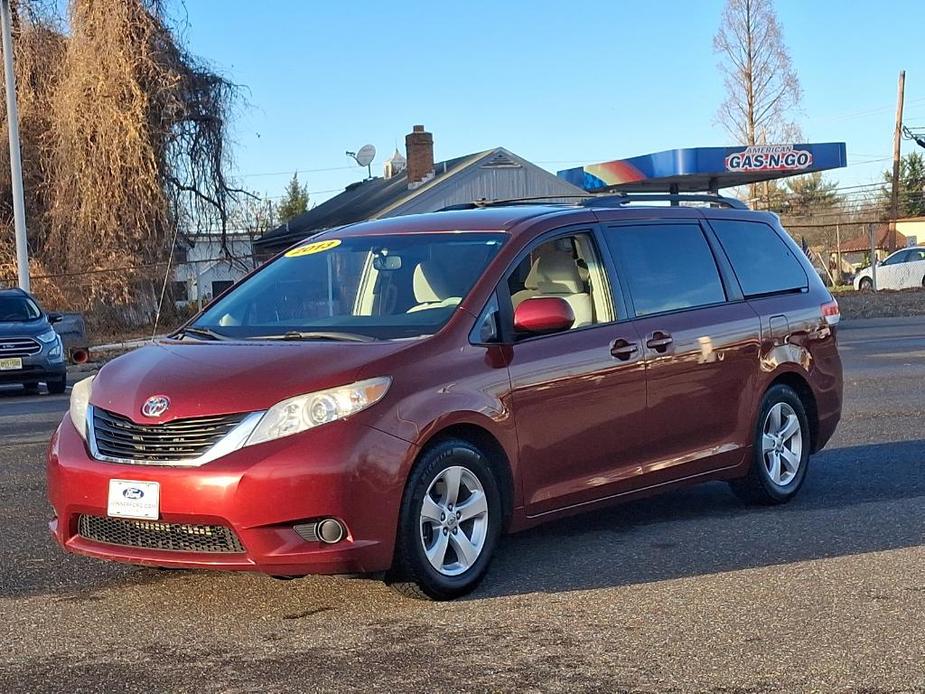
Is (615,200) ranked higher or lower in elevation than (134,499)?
higher

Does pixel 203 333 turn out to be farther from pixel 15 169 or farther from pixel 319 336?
pixel 15 169

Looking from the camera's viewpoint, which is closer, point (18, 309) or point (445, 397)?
point (445, 397)

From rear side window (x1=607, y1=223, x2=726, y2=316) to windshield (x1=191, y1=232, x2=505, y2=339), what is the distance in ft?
2.87

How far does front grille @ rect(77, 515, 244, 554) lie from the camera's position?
5273mm

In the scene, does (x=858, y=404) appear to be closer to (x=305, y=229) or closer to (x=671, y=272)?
(x=671, y=272)

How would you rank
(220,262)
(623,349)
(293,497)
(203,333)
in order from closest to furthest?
(293,497) < (203,333) < (623,349) < (220,262)

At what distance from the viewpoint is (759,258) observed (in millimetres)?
8055

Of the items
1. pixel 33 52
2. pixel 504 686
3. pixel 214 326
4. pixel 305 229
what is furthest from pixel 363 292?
pixel 305 229

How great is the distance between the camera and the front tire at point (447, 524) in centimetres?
543

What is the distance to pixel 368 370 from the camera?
214 inches

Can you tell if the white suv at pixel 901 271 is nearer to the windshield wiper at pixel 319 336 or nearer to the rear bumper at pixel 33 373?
the rear bumper at pixel 33 373

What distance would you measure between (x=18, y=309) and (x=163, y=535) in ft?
48.5

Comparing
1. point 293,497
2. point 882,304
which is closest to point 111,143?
point 882,304

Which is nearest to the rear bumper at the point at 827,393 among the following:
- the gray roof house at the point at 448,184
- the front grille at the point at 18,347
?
the front grille at the point at 18,347
